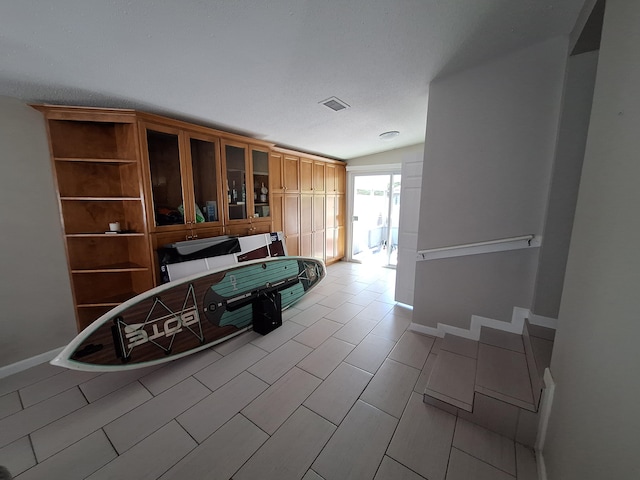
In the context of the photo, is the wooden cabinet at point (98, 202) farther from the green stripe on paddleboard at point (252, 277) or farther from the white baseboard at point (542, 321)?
the white baseboard at point (542, 321)

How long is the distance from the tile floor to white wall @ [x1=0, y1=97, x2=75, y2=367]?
31 centimetres

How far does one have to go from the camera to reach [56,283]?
Answer: 219cm

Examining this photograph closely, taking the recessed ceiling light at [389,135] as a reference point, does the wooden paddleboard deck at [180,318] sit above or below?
below

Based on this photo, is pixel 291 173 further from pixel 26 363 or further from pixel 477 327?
pixel 26 363

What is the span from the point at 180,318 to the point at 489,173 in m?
2.91

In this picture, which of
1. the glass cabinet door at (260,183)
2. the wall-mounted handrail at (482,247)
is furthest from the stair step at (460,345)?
the glass cabinet door at (260,183)

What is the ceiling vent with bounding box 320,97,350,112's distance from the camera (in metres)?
2.37

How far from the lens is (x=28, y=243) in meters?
2.03

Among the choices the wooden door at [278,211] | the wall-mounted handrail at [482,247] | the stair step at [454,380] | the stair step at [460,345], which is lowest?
the stair step at [454,380]

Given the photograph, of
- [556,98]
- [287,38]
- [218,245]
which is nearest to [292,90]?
[287,38]

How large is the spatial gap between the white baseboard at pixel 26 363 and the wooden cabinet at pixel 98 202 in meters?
0.29

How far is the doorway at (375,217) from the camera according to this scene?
4.92m

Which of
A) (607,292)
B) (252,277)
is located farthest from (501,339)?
(252,277)

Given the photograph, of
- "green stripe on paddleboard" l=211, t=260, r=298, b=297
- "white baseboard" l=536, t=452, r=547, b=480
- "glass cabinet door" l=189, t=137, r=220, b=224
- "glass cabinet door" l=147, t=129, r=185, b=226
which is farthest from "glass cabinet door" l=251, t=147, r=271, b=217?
"white baseboard" l=536, t=452, r=547, b=480
